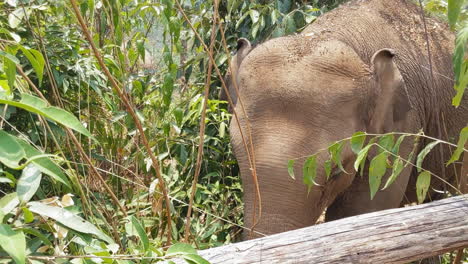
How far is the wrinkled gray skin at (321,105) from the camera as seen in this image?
363cm

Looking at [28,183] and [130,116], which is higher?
[28,183]

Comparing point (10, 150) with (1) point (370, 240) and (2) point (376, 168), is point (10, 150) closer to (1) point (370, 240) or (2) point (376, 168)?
(1) point (370, 240)

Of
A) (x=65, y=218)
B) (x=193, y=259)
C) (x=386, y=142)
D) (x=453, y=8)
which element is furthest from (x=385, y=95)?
(x=65, y=218)

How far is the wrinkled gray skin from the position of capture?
11.9ft

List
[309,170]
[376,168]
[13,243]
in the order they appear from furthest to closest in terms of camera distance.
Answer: [309,170] < [376,168] < [13,243]

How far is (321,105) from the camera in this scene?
12.6 feet

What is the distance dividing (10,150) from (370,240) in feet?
4.16

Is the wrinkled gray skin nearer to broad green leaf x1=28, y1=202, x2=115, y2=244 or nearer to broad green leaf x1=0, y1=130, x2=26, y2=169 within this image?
broad green leaf x1=28, y1=202, x2=115, y2=244

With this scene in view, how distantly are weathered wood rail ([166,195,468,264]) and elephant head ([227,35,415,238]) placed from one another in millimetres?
1165

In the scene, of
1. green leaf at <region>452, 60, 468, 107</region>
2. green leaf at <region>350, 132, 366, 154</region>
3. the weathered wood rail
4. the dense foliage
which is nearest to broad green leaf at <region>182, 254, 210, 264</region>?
the weathered wood rail

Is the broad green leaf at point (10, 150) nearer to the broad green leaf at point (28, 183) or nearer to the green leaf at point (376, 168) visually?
the broad green leaf at point (28, 183)

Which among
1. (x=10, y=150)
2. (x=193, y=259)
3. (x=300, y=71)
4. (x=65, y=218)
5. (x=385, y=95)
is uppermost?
(x=10, y=150)

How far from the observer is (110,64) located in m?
3.70

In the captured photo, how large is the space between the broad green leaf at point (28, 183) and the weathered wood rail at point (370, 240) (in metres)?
0.59
